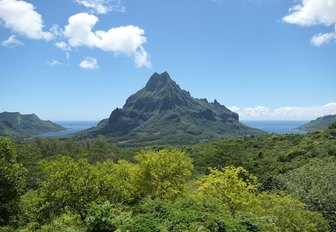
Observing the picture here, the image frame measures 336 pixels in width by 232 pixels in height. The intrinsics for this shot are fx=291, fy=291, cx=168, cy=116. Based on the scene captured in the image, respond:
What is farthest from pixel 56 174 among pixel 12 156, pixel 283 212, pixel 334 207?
pixel 334 207

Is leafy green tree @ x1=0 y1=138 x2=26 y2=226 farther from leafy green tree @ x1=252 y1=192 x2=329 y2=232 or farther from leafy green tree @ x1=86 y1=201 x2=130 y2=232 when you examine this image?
leafy green tree @ x1=252 y1=192 x2=329 y2=232

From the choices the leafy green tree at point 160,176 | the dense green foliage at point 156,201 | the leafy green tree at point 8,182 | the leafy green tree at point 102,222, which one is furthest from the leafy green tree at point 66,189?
the leafy green tree at point 160,176

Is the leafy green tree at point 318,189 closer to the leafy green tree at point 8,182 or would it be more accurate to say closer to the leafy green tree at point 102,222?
the leafy green tree at point 102,222

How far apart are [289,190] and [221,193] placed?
16153 mm

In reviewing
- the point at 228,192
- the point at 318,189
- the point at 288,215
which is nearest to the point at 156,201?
the point at 228,192

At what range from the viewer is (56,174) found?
66.3 ft

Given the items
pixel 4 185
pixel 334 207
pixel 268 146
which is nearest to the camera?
pixel 4 185

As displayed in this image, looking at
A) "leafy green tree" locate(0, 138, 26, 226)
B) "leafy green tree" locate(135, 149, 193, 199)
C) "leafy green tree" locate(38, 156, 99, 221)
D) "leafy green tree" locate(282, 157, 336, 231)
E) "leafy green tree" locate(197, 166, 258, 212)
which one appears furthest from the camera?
"leafy green tree" locate(135, 149, 193, 199)

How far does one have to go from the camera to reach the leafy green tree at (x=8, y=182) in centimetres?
2370

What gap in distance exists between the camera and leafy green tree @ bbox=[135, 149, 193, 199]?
31859 mm

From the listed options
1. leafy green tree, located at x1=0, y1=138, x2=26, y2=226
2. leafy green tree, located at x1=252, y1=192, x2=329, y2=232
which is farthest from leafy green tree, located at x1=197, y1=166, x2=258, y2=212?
leafy green tree, located at x1=0, y1=138, x2=26, y2=226

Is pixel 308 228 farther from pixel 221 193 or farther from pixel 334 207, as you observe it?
pixel 334 207

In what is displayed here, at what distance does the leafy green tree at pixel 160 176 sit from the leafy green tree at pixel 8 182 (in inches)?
488

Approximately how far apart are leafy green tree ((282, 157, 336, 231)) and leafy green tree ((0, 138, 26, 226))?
2942cm
